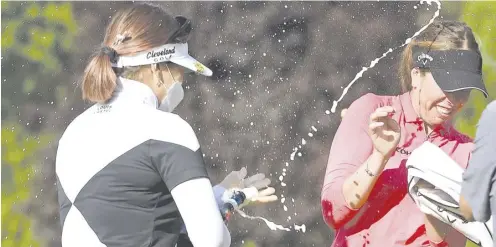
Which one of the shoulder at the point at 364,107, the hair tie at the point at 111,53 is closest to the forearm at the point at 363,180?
the shoulder at the point at 364,107

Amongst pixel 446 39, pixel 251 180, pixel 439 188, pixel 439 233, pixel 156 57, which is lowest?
pixel 439 233

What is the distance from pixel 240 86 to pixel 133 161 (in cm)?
186

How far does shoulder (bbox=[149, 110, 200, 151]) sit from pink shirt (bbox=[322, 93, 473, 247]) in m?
0.56

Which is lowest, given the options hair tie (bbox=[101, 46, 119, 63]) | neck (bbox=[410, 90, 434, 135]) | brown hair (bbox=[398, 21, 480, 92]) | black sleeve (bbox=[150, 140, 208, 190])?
neck (bbox=[410, 90, 434, 135])

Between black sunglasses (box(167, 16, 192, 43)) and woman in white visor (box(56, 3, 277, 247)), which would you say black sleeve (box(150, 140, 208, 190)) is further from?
black sunglasses (box(167, 16, 192, 43))

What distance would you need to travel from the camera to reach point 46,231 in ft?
13.9

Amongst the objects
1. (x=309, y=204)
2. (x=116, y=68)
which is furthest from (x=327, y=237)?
(x=116, y=68)

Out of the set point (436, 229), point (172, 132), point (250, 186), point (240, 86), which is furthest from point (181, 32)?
point (240, 86)

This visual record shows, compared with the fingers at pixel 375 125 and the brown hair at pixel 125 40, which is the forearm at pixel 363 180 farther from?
the brown hair at pixel 125 40

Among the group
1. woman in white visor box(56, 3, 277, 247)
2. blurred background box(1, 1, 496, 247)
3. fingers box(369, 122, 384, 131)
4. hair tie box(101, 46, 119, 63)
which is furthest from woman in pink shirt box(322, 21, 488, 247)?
blurred background box(1, 1, 496, 247)

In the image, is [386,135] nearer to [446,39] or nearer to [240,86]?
[446,39]

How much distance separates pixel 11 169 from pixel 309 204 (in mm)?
1374

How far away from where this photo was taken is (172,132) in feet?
7.20

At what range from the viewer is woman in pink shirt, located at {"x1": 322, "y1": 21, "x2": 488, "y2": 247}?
2.57 m
